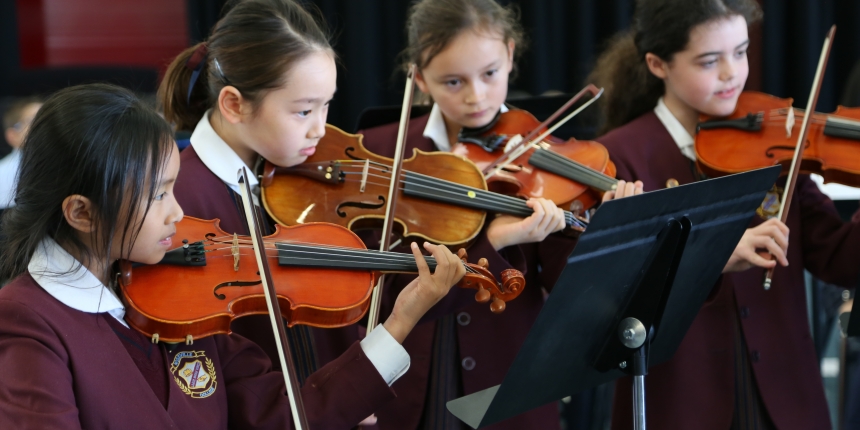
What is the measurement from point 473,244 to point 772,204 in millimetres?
610

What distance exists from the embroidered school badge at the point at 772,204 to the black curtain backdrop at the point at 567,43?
2.02m

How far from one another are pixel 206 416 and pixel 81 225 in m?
0.30

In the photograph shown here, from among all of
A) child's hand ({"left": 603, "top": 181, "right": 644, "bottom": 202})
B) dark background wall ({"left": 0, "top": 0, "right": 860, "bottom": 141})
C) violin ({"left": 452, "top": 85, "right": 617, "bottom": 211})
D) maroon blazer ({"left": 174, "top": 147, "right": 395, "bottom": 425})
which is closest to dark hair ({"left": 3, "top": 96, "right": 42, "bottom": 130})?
dark background wall ({"left": 0, "top": 0, "right": 860, "bottom": 141})

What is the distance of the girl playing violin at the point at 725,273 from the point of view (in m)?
1.69

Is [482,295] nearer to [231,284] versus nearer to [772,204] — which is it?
[231,284]

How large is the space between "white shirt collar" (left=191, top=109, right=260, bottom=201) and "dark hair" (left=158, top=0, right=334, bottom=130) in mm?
78

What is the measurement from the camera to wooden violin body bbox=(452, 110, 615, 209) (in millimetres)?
1641

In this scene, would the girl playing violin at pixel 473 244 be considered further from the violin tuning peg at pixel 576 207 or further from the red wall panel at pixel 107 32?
the red wall panel at pixel 107 32

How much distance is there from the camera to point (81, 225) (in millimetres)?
1127

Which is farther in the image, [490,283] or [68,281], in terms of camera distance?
[490,283]

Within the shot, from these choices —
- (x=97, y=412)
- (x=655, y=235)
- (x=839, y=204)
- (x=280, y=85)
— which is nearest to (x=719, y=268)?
(x=655, y=235)

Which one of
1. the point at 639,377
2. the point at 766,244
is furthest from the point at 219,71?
the point at 766,244

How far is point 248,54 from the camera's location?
57.4 inches

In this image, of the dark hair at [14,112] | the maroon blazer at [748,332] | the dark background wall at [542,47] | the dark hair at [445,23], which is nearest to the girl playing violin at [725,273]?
the maroon blazer at [748,332]
